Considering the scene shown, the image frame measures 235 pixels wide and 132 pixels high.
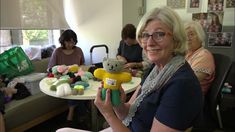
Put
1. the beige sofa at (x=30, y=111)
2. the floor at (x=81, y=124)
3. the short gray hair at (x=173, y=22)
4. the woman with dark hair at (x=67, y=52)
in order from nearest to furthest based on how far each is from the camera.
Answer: the short gray hair at (x=173, y=22)
the beige sofa at (x=30, y=111)
the floor at (x=81, y=124)
the woman with dark hair at (x=67, y=52)

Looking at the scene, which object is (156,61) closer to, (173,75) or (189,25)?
(173,75)

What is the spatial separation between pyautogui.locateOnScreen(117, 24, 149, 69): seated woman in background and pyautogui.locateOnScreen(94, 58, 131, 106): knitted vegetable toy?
1553 mm

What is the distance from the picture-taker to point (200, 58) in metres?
1.71

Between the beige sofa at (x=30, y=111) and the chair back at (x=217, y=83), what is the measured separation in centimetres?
157

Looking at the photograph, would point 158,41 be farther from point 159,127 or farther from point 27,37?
point 27,37

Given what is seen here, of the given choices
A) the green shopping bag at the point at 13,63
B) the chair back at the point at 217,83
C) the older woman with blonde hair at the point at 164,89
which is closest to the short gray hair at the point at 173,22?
the older woman with blonde hair at the point at 164,89

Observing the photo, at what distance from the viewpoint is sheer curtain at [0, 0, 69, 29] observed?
2.59 m

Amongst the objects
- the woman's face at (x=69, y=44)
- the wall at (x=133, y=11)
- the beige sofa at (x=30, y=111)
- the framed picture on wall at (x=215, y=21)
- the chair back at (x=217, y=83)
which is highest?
the wall at (x=133, y=11)

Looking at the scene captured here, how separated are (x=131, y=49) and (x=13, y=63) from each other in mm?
1367

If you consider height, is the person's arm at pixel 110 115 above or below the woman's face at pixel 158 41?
below

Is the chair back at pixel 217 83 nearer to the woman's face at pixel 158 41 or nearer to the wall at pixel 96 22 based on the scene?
the woman's face at pixel 158 41

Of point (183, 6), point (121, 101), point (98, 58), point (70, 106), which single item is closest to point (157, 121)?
point (121, 101)

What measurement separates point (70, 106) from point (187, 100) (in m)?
1.85

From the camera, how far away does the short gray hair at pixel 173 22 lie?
0.94 m
